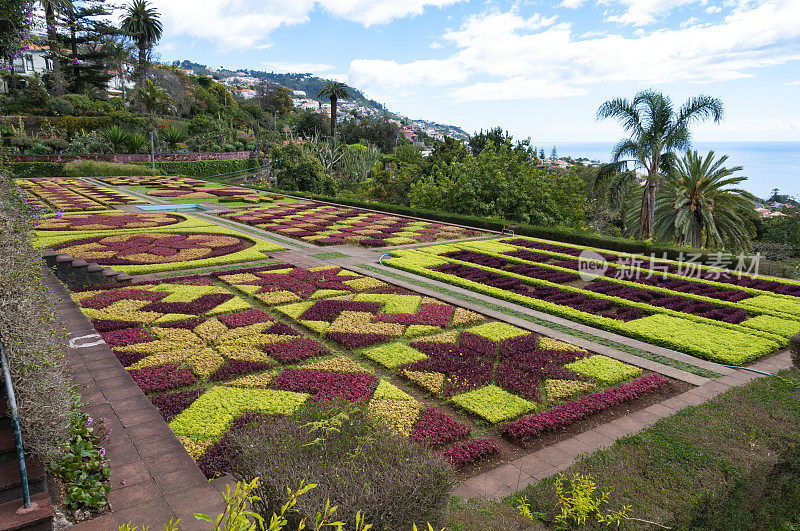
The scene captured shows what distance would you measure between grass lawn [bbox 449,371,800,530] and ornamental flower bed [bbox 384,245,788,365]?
8.72ft

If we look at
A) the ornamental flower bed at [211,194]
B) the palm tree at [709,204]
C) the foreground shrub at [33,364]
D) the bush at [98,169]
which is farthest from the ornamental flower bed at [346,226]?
the bush at [98,169]

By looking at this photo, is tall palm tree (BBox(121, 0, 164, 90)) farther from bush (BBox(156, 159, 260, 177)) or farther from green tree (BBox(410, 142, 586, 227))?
green tree (BBox(410, 142, 586, 227))

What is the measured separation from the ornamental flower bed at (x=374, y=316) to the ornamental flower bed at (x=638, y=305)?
1749 mm

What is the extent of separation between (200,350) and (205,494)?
3439 millimetres

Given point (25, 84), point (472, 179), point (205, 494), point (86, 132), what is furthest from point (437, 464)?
point (25, 84)

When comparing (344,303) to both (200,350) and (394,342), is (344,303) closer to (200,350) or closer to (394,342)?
(394,342)

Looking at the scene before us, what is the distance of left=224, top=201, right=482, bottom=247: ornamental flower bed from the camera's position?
16.5 meters

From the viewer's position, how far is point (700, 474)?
405 centimetres

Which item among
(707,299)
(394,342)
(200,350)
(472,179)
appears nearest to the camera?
(200,350)

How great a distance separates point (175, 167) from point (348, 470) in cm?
4537

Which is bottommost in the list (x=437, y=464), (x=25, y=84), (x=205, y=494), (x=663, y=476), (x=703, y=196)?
(x=205, y=494)

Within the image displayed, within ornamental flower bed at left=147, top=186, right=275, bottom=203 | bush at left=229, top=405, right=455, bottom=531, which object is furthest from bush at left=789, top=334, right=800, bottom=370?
ornamental flower bed at left=147, top=186, right=275, bottom=203

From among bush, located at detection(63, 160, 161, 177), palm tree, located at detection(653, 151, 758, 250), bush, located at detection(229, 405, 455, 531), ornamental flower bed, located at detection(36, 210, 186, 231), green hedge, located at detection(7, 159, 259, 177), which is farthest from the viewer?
bush, located at detection(63, 160, 161, 177)

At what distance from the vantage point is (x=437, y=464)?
2951 millimetres
